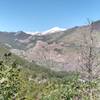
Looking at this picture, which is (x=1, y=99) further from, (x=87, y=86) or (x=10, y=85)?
(x=87, y=86)

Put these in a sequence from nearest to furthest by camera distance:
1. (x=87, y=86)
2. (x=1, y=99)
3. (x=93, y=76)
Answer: (x=1, y=99)
(x=87, y=86)
(x=93, y=76)

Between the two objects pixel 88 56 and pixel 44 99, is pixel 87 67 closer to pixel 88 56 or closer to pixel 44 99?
pixel 88 56

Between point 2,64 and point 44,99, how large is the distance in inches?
114

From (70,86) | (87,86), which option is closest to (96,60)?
(87,86)

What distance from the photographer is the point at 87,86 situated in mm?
17219

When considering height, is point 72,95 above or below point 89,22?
below

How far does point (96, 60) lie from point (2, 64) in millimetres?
9552

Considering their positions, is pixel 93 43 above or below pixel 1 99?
above

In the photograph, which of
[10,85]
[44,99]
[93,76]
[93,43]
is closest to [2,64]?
[10,85]

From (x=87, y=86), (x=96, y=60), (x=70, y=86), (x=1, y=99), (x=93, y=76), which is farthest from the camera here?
(x=96, y=60)

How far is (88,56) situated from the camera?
24078 millimetres

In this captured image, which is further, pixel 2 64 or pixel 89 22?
pixel 89 22

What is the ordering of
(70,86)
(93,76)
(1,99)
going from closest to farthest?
(1,99) < (70,86) < (93,76)

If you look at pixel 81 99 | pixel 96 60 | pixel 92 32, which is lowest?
pixel 81 99
